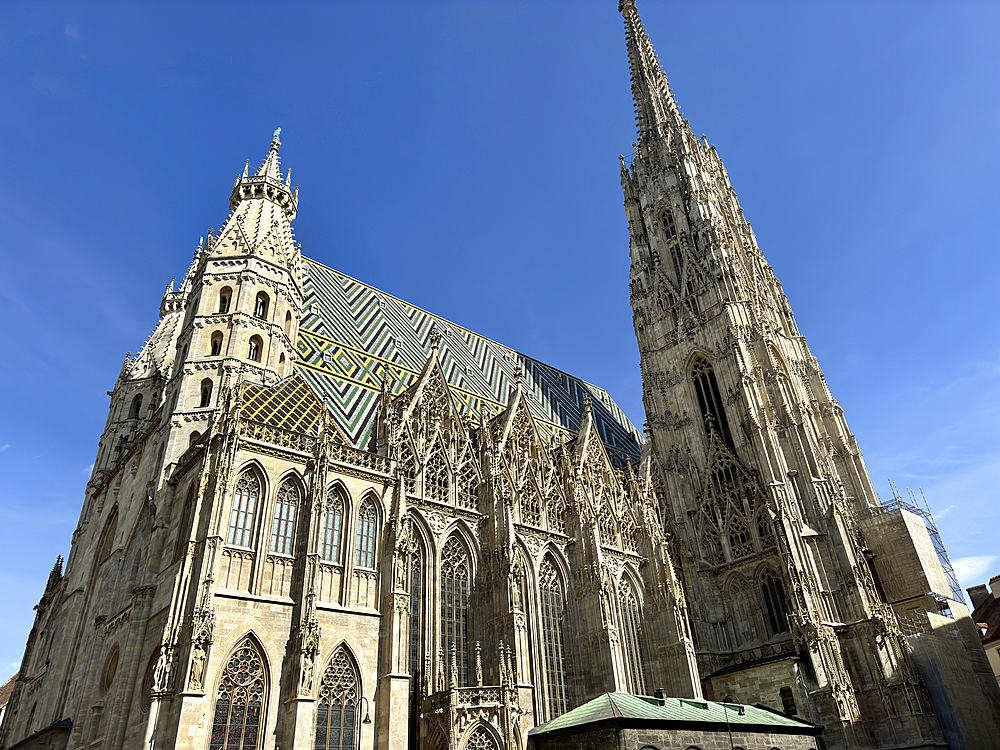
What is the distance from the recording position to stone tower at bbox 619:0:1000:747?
1011 inches

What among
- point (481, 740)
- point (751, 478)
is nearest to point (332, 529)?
point (481, 740)

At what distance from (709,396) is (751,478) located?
6.16 metres

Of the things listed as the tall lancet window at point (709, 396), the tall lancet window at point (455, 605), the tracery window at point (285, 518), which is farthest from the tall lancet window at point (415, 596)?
the tall lancet window at point (709, 396)

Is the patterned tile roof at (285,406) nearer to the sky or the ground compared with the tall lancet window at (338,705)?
nearer to the sky

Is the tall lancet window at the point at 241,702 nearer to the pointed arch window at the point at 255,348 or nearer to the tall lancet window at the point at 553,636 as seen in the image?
the tall lancet window at the point at 553,636

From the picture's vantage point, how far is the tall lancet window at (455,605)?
885 inches

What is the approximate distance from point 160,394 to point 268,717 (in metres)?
16.9

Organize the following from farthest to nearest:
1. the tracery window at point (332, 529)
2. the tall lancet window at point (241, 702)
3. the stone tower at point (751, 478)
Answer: the stone tower at point (751, 478) < the tracery window at point (332, 529) < the tall lancet window at point (241, 702)

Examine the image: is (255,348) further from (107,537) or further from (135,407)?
(107,537)

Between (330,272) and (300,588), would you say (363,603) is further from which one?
(330,272)

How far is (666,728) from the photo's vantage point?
59.5 feet

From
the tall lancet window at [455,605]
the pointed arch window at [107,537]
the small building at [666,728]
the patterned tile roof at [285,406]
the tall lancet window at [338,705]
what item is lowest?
the small building at [666,728]

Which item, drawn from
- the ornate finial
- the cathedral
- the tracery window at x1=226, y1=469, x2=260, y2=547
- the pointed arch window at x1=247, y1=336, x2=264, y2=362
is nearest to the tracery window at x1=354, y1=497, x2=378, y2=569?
the cathedral

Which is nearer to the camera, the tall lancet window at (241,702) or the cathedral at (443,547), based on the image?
the tall lancet window at (241,702)
